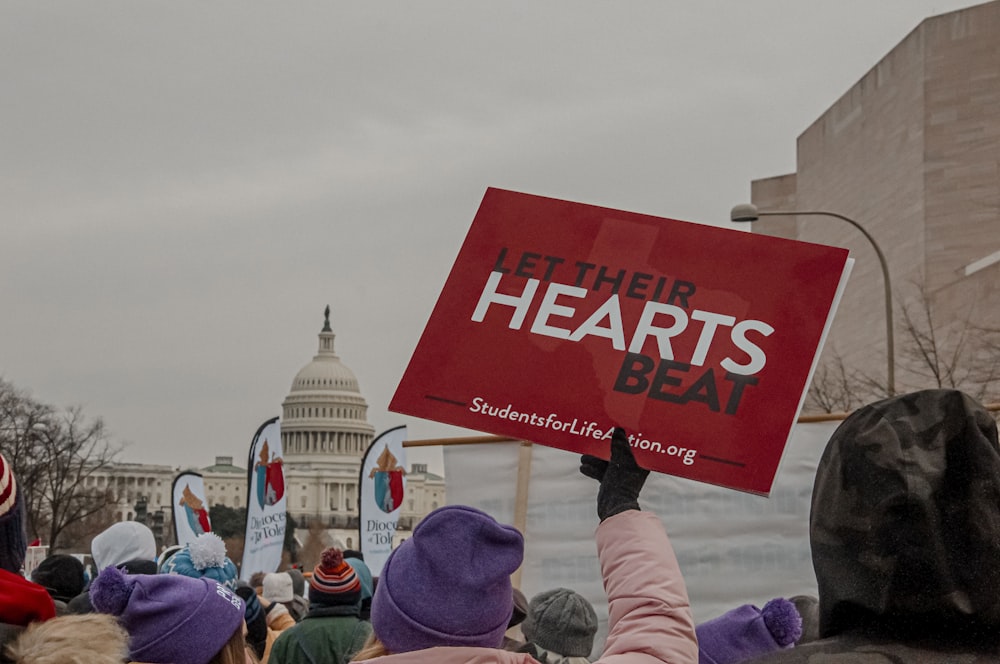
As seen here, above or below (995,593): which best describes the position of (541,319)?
above

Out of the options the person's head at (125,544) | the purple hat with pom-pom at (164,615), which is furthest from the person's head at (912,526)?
the person's head at (125,544)

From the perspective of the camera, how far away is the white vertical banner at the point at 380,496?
47.6ft

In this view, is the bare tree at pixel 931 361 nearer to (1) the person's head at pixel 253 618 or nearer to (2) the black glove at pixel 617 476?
(1) the person's head at pixel 253 618

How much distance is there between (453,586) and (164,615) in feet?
3.31

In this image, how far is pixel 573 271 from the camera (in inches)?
143

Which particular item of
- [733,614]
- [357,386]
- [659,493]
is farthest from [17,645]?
[357,386]

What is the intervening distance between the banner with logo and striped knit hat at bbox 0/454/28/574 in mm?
12717

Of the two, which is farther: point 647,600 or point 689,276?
point 689,276

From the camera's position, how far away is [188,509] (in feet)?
52.1

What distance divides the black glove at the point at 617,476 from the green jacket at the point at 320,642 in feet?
9.04

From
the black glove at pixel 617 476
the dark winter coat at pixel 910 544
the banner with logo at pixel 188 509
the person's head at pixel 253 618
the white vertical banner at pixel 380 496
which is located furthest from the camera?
the banner with logo at pixel 188 509

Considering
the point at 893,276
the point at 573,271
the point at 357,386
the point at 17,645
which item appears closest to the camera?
the point at 17,645

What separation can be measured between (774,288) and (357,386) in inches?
6429

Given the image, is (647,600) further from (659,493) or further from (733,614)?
(659,493)
